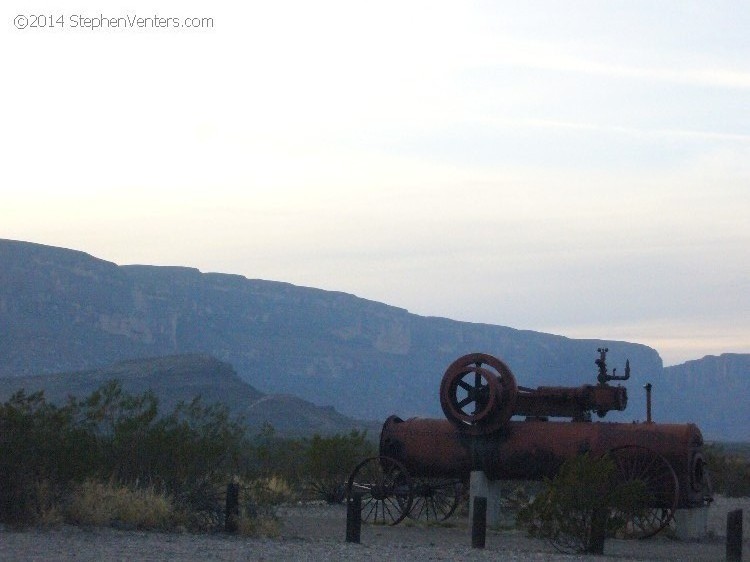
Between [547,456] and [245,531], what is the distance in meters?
5.42

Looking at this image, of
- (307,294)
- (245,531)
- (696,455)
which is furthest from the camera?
(307,294)

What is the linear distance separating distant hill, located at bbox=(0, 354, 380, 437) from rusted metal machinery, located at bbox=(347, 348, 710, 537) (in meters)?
63.4

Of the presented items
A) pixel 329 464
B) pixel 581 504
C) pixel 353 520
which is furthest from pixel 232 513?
pixel 329 464

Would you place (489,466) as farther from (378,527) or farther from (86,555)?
(86,555)

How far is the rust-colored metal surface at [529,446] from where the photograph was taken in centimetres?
2044

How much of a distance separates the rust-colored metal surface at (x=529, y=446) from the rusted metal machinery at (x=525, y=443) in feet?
0.05

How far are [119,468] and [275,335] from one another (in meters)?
145

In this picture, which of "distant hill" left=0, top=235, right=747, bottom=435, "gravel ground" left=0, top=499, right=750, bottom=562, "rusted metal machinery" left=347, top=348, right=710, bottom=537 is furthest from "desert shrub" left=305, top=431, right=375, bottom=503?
"distant hill" left=0, top=235, right=747, bottom=435

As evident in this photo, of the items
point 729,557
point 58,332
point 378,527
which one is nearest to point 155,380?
point 58,332

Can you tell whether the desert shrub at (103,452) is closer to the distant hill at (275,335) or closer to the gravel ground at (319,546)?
the gravel ground at (319,546)

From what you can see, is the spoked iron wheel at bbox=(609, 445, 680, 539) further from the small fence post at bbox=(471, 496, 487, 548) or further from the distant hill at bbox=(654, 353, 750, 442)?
the distant hill at bbox=(654, 353, 750, 442)

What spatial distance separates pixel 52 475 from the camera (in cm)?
1755

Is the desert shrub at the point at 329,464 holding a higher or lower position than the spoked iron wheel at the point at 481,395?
lower

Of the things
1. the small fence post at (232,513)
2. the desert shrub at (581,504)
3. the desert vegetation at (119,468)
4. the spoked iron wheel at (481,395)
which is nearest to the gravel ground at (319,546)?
the desert shrub at (581,504)
